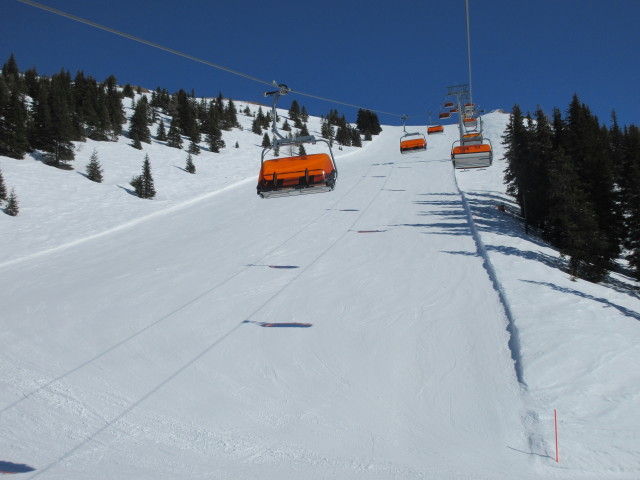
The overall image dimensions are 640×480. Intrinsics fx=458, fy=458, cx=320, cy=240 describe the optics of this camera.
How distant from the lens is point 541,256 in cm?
1692

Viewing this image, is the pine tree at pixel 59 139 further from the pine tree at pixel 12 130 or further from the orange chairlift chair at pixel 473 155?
the orange chairlift chair at pixel 473 155

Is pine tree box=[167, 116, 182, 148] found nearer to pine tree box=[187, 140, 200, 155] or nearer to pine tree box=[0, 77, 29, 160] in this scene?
pine tree box=[187, 140, 200, 155]

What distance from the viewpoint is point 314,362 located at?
769 centimetres

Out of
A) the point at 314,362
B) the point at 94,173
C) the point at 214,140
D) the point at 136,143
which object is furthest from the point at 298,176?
the point at 214,140

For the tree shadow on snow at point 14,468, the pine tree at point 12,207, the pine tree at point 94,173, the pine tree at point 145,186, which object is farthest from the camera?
the pine tree at point 94,173

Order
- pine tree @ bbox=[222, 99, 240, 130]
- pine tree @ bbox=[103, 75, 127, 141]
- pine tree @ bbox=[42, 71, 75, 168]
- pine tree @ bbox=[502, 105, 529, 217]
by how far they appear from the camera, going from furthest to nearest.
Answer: pine tree @ bbox=[222, 99, 240, 130] < pine tree @ bbox=[103, 75, 127, 141] < pine tree @ bbox=[42, 71, 75, 168] < pine tree @ bbox=[502, 105, 529, 217]

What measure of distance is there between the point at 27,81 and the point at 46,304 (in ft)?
165

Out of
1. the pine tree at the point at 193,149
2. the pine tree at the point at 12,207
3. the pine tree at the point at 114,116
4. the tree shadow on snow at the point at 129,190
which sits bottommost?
the pine tree at the point at 12,207

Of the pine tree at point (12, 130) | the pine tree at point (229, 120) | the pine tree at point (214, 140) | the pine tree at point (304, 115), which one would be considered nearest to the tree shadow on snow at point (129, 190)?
the pine tree at point (12, 130)

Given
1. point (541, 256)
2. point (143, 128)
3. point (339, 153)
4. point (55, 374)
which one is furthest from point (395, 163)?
point (55, 374)

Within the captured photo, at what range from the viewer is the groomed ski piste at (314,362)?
520 centimetres

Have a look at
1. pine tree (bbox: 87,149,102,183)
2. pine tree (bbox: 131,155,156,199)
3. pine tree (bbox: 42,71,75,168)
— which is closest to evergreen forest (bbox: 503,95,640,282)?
pine tree (bbox: 131,155,156,199)

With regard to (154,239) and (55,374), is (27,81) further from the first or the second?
(55,374)

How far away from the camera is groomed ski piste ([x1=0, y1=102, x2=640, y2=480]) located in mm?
5199
